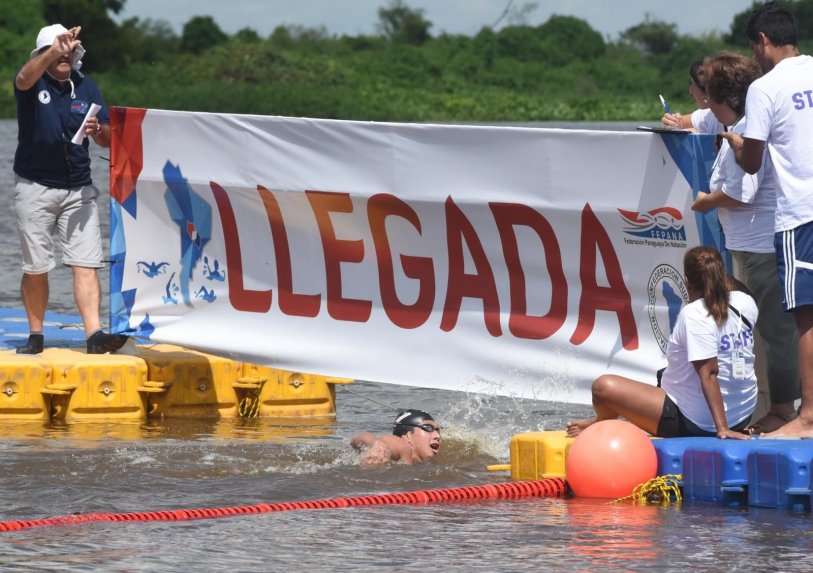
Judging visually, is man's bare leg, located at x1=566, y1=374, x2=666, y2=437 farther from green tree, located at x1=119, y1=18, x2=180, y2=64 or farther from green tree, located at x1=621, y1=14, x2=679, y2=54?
green tree, located at x1=621, y1=14, x2=679, y2=54

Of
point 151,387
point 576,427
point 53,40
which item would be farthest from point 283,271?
point 576,427

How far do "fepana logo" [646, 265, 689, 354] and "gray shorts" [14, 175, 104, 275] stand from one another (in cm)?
404

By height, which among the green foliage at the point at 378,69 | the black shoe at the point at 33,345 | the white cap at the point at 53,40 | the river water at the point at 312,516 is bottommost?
the river water at the point at 312,516

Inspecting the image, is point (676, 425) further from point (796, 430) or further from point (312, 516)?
point (312, 516)

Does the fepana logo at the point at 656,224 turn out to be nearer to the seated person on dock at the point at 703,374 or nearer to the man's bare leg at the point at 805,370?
the seated person on dock at the point at 703,374

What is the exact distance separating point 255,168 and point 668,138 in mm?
2901

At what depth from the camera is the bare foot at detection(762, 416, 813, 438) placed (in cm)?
733

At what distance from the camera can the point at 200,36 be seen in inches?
3649

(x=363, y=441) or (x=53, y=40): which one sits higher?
(x=53, y=40)

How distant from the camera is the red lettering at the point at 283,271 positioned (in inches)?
383

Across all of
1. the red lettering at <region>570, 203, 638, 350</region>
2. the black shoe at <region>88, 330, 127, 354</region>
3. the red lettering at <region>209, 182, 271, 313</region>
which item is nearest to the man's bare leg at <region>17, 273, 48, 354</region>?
the black shoe at <region>88, 330, 127, 354</region>

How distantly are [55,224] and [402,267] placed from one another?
2.68 metres

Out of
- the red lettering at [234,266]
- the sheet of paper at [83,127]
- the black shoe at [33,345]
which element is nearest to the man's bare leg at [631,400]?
the red lettering at [234,266]

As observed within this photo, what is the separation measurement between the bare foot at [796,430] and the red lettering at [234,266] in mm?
3780
